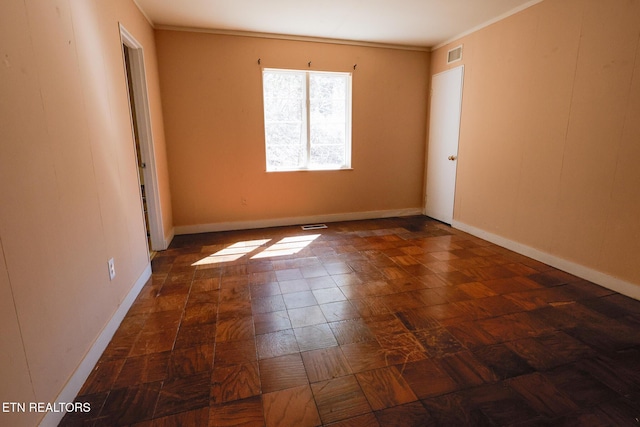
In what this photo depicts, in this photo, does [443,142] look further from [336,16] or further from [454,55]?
[336,16]

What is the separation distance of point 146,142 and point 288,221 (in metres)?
2.15

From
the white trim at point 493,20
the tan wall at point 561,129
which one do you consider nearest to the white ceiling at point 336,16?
the white trim at point 493,20

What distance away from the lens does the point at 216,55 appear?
13.4 ft

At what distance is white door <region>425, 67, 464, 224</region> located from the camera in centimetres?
443

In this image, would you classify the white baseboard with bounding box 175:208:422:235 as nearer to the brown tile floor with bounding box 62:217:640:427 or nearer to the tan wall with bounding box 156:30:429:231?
the tan wall with bounding box 156:30:429:231

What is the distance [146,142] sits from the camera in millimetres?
3457

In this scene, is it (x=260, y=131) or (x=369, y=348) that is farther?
(x=260, y=131)

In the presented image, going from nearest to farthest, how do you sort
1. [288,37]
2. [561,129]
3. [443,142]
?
[561,129]
[288,37]
[443,142]

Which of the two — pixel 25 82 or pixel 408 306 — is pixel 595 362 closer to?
pixel 408 306

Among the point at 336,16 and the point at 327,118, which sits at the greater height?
the point at 336,16

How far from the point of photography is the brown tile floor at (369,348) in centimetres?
152

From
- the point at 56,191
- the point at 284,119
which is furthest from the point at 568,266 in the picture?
the point at 56,191

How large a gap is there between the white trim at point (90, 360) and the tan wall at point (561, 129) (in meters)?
3.88

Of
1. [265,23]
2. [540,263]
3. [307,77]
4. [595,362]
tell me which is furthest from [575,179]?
[265,23]
